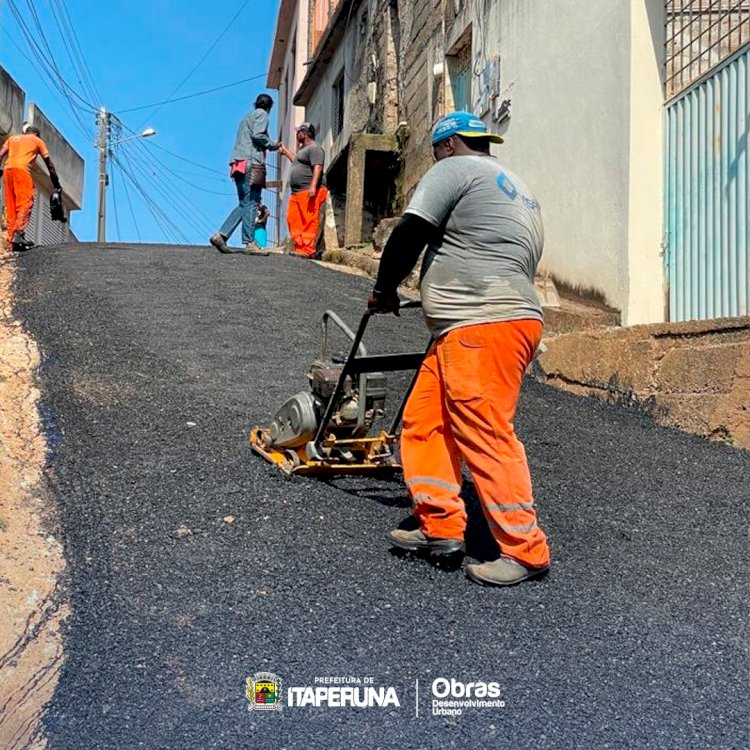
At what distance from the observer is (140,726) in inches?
92.5

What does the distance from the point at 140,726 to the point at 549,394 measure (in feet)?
14.3

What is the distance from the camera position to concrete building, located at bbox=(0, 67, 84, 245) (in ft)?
59.7

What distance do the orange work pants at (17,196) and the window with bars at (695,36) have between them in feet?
25.5

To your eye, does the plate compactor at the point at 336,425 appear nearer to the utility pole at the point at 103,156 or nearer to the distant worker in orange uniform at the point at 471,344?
the distant worker in orange uniform at the point at 471,344

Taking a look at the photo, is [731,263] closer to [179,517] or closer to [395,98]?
[179,517]

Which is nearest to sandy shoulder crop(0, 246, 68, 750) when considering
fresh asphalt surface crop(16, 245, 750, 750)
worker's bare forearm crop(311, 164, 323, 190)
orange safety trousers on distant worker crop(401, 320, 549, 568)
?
fresh asphalt surface crop(16, 245, 750, 750)

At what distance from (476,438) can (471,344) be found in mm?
345

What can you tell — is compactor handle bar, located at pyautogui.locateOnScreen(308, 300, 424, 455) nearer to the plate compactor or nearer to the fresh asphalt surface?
the plate compactor

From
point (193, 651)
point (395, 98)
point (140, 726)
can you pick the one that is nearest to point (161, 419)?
point (193, 651)

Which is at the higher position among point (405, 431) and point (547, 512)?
point (405, 431)

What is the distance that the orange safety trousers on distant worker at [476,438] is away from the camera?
3.09 meters

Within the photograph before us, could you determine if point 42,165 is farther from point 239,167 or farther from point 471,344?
point 471,344

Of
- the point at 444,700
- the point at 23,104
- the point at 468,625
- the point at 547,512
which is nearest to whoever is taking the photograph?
the point at 444,700

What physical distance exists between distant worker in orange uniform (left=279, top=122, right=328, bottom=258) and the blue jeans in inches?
43.3
